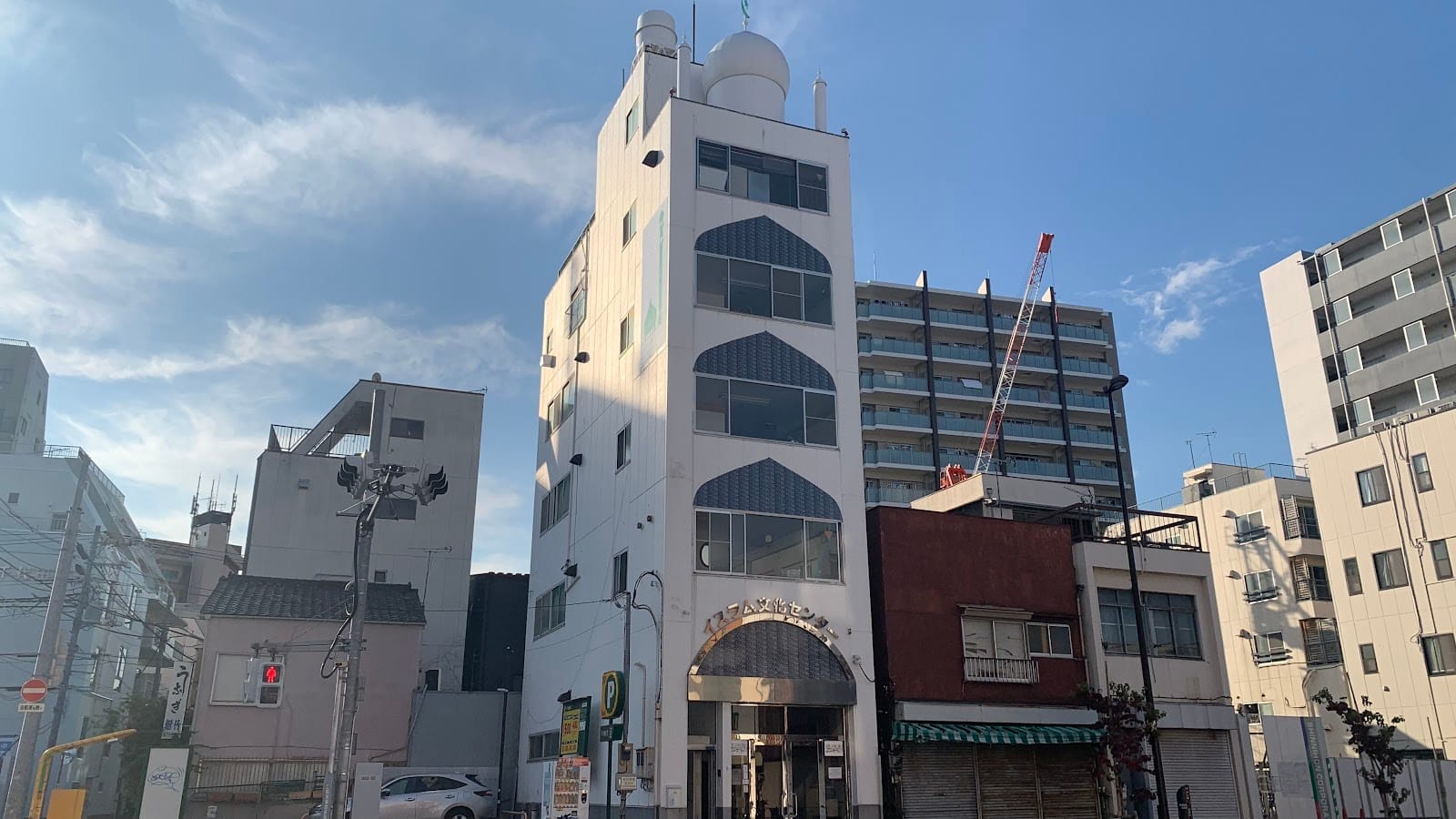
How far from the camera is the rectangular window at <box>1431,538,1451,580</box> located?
44.7 meters

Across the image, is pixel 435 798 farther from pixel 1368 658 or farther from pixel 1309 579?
pixel 1309 579

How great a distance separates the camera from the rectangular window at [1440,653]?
1743 inches

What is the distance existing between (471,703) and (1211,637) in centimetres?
2747

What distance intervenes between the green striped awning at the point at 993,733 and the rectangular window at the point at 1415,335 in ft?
131

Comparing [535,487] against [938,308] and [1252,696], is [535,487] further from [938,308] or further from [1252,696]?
[938,308]

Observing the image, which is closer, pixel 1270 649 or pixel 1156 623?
pixel 1156 623

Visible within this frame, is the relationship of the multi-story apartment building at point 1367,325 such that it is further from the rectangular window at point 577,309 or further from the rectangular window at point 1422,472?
the rectangular window at point 577,309

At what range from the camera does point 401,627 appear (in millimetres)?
40656

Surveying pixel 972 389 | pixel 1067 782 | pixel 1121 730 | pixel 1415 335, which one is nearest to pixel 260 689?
pixel 1067 782

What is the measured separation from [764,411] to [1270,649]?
35.7 m

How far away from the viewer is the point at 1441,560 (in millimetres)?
44969

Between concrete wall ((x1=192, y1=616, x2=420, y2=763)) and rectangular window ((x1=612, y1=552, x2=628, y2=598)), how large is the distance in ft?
36.4

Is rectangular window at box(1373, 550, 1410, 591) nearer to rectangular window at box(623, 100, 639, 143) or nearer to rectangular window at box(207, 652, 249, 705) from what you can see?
rectangular window at box(623, 100, 639, 143)

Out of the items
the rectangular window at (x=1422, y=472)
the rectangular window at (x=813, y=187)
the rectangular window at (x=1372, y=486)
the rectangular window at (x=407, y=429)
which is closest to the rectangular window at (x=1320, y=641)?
the rectangular window at (x=1372, y=486)
